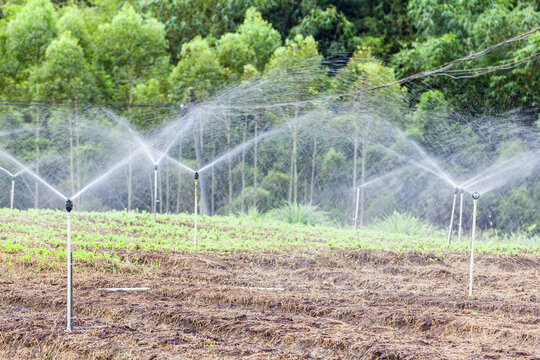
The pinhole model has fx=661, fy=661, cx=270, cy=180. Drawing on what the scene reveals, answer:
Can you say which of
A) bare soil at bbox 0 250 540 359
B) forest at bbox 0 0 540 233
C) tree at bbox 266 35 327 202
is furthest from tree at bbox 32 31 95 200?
bare soil at bbox 0 250 540 359

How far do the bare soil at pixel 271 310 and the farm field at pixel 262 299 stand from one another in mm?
17

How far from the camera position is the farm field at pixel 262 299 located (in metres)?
6.02

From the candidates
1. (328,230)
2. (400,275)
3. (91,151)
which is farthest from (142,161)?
(400,275)

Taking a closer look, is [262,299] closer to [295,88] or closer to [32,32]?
[295,88]

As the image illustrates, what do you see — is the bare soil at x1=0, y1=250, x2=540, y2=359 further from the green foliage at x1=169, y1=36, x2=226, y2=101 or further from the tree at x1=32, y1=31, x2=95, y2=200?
the tree at x1=32, y1=31, x2=95, y2=200

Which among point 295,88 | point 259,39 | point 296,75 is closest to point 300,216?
point 295,88

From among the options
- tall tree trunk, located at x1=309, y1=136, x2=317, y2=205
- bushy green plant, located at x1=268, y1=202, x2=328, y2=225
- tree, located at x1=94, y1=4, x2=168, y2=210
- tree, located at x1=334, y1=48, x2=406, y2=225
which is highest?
tree, located at x1=94, y1=4, x2=168, y2=210

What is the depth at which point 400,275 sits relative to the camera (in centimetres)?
997

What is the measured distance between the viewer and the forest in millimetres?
19938

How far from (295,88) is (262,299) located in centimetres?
1276

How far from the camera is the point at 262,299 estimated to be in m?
7.88

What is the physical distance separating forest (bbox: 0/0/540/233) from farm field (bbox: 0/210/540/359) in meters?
7.62

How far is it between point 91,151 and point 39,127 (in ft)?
6.23

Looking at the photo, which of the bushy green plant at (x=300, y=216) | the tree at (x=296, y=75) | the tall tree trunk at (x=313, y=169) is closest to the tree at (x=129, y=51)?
the tree at (x=296, y=75)
